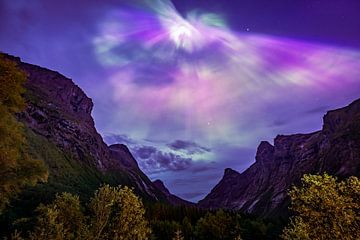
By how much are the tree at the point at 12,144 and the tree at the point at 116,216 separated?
558 cm

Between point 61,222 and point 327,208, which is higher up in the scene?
point 61,222

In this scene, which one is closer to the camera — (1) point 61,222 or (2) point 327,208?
(2) point 327,208

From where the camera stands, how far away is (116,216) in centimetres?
2944

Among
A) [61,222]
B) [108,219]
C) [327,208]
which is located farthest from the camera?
[108,219]

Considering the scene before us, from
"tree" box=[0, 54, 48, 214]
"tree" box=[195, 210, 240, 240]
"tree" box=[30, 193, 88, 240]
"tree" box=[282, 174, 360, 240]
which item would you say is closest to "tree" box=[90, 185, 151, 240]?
"tree" box=[30, 193, 88, 240]

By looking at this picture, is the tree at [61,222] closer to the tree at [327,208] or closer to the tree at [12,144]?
the tree at [12,144]

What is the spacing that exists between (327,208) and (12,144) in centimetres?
2269

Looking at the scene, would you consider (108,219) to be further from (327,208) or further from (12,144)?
(327,208)

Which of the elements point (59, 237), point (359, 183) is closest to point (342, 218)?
point (359, 183)

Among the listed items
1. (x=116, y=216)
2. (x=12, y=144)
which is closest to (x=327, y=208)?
(x=116, y=216)

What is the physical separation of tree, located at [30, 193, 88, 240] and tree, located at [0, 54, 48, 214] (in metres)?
2.93

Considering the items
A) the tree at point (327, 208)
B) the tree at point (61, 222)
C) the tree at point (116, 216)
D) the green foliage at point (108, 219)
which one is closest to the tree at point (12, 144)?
the tree at point (61, 222)

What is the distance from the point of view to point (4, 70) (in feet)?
84.1

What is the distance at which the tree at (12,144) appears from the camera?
24625 millimetres
